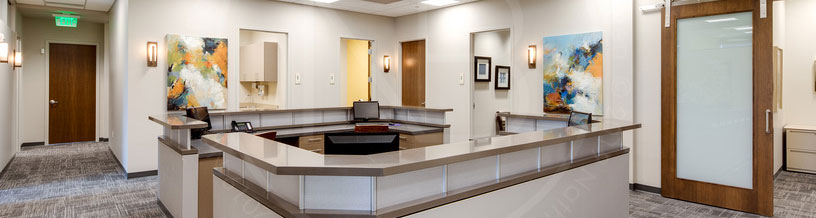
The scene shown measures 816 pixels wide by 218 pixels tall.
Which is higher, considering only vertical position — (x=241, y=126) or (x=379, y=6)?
(x=379, y=6)

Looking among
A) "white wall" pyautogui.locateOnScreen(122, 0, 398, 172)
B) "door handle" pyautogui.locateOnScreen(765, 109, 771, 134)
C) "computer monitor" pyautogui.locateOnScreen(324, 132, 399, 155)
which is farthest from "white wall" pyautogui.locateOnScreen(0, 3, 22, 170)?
"door handle" pyautogui.locateOnScreen(765, 109, 771, 134)

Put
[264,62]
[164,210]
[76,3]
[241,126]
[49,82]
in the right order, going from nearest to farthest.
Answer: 1. [164,210]
2. [241,126]
3. [76,3]
4. [264,62]
5. [49,82]

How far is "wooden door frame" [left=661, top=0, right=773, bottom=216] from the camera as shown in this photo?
142 inches

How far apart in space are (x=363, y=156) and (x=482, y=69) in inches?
210

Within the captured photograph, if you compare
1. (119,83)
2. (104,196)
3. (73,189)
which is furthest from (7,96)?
(104,196)

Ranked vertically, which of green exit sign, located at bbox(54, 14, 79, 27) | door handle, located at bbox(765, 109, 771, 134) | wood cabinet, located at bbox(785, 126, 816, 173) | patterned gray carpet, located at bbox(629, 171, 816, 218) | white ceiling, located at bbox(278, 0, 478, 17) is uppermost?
white ceiling, located at bbox(278, 0, 478, 17)

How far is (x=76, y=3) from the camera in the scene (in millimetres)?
6086

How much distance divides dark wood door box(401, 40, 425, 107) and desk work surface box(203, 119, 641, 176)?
15.2ft

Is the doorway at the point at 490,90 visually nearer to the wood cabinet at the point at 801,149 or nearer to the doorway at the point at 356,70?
the doorway at the point at 356,70

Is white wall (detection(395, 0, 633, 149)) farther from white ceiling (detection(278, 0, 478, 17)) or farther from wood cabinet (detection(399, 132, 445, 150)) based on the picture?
wood cabinet (detection(399, 132, 445, 150))

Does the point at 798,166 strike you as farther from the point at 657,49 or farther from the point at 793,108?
the point at 657,49

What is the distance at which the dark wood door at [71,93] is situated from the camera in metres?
8.07

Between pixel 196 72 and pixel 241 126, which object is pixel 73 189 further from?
pixel 241 126

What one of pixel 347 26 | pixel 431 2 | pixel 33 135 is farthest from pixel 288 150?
pixel 33 135
